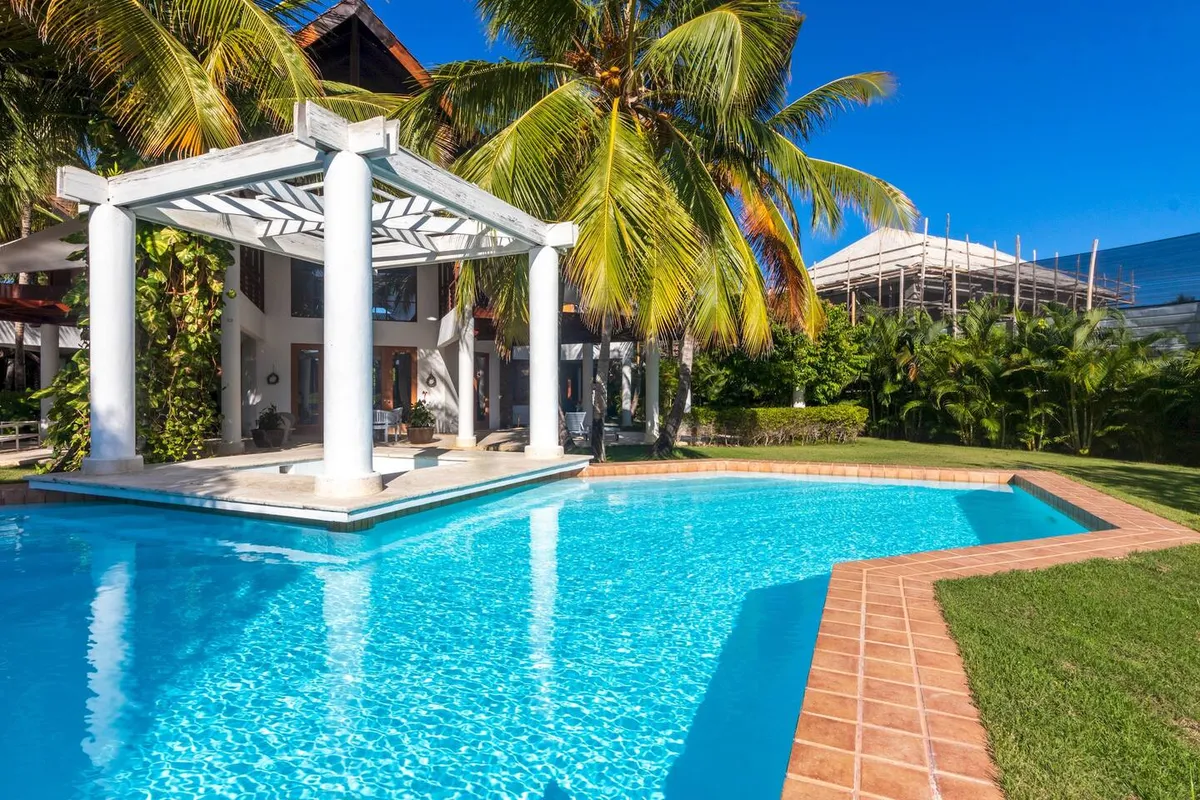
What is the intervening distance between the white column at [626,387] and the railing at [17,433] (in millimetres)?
15209

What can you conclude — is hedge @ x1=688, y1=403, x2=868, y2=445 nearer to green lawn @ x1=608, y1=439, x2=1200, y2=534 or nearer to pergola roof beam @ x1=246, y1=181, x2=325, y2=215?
green lawn @ x1=608, y1=439, x2=1200, y2=534

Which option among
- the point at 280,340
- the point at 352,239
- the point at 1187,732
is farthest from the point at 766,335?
the point at 280,340

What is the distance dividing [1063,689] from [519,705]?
8.43 feet

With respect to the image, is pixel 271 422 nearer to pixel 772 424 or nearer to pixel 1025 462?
pixel 772 424

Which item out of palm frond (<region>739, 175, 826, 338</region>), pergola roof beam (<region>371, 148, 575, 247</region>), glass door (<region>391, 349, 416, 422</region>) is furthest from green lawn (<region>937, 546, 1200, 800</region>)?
glass door (<region>391, 349, 416, 422</region>)

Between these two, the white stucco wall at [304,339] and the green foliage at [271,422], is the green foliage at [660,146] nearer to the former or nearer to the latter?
the green foliage at [271,422]

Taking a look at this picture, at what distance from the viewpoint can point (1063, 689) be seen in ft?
9.62

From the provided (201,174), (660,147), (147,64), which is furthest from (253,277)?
(660,147)

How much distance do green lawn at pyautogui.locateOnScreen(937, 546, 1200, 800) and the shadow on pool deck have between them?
924 mm

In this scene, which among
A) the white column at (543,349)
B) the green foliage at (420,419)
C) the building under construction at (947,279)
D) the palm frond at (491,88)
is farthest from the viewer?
the building under construction at (947,279)

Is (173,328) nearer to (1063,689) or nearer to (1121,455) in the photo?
(1063,689)

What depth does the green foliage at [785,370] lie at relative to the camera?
56.3 feet

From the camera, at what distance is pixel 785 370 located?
56.0ft

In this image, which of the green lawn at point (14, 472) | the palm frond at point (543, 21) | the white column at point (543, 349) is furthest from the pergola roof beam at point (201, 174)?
the palm frond at point (543, 21)
